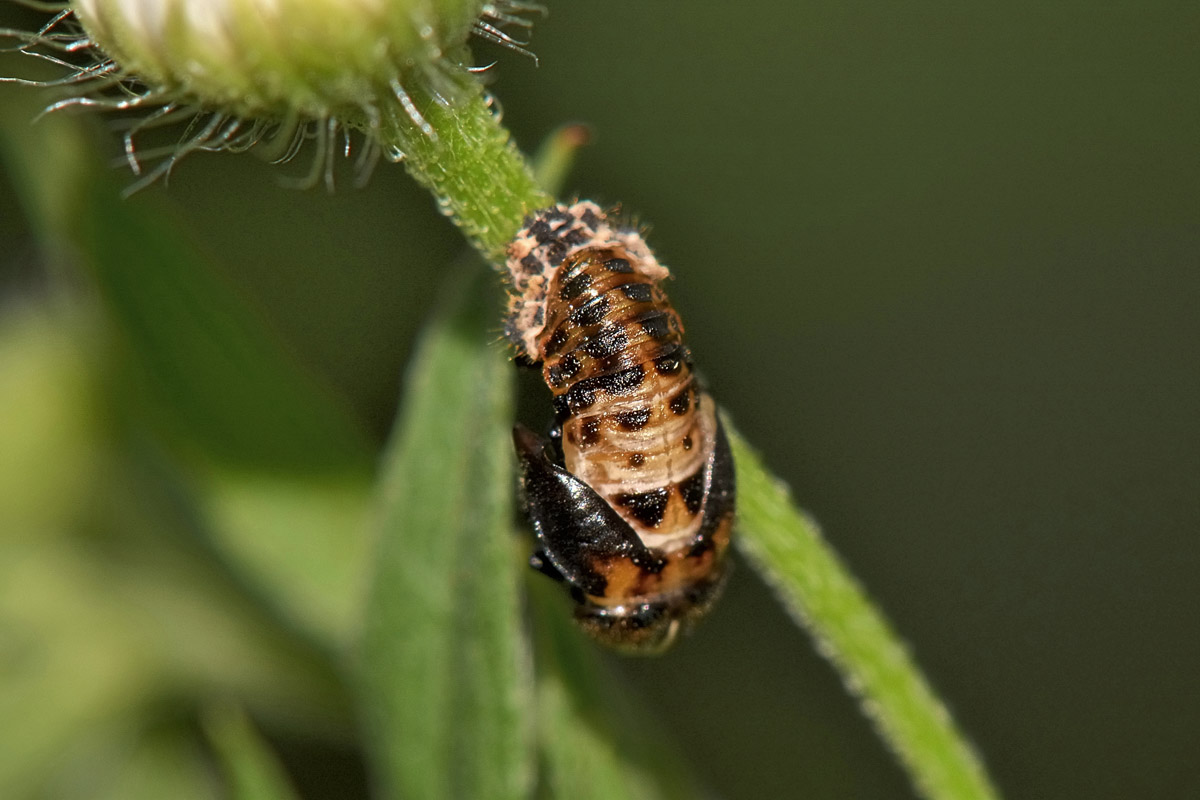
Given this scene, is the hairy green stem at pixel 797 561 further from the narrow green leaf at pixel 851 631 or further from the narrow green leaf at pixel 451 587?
the narrow green leaf at pixel 451 587

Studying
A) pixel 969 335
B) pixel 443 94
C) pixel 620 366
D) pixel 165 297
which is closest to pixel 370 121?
pixel 443 94

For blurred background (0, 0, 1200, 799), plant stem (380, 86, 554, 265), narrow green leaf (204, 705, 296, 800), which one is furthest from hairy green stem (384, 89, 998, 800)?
blurred background (0, 0, 1200, 799)

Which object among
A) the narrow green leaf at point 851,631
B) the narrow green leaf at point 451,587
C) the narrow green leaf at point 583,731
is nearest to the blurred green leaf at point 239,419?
the narrow green leaf at point 451,587

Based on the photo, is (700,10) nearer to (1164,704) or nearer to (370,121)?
(1164,704)

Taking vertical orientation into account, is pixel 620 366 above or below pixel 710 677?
above

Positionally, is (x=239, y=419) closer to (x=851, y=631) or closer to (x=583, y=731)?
(x=583, y=731)

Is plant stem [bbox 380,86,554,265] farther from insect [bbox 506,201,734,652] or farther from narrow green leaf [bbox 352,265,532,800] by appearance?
narrow green leaf [bbox 352,265,532,800]
